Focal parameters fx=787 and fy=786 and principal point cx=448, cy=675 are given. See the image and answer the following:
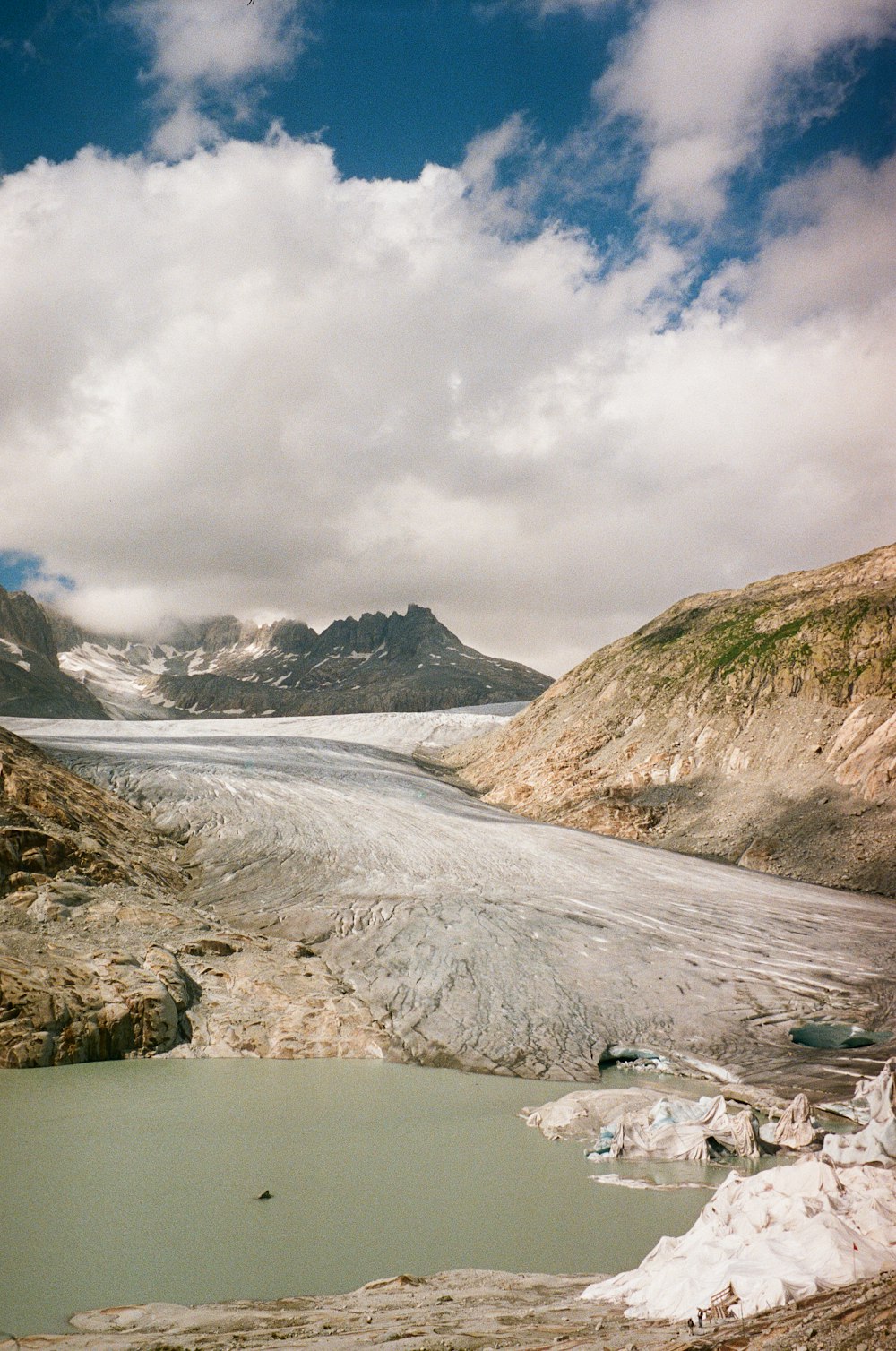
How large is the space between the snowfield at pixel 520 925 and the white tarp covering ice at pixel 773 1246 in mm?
7946

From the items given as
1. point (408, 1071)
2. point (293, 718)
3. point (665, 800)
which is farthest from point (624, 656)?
point (408, 1071)

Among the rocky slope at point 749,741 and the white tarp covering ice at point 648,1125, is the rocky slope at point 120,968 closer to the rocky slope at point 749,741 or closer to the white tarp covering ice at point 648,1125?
the white tarp covering ice at point 648,1125

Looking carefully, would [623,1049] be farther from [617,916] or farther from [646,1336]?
[646,1336]

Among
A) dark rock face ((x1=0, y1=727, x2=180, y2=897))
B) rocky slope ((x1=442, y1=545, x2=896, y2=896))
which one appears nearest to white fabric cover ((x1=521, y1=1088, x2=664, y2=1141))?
dark rock face ((x1=0, y1=727, x2=180, y2=897))

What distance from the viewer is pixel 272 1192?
8.41m

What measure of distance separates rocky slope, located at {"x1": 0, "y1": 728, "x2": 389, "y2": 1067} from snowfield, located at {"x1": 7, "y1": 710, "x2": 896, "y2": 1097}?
4.82ft

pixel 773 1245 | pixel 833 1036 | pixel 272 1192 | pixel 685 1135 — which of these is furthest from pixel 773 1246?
pixel 833 1036

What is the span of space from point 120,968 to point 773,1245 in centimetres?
1237

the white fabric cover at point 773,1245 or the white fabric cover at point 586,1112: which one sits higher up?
the white fabric cover at point 773,1245

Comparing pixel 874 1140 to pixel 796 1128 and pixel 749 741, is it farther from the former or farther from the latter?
pixel 749 741

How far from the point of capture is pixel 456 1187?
8.86m

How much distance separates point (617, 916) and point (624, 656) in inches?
1356

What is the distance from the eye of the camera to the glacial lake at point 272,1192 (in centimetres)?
665

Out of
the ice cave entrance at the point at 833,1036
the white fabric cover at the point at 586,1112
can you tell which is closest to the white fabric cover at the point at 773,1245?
the white fabric cover at the point at 586,1112
